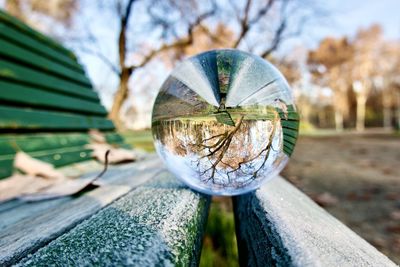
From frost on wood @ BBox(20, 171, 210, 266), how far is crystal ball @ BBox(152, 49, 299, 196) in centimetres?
16

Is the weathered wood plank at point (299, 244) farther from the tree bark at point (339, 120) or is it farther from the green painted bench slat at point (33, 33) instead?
the tree bark at point (339, 120)

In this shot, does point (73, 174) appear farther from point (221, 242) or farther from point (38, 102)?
point (221, 242)

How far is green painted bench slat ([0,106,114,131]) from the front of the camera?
67.6 inches

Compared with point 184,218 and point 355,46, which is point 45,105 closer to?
point 184,218

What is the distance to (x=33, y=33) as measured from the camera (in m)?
2.36

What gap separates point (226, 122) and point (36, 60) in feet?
6.97

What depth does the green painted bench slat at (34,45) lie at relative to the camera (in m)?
2.00

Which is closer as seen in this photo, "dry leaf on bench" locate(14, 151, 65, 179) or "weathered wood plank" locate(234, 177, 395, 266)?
"weathered wood plank" locate(234, 177, 395, 266)

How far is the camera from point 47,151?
1.92 metres

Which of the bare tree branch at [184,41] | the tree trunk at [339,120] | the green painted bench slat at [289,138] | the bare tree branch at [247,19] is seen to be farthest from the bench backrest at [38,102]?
the tree trunk at [339,120]

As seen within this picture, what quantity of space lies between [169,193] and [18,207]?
62 centimetres

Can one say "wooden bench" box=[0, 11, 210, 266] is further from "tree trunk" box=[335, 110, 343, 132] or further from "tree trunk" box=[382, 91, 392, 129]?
"tree trunk" box=[335, 110, 343, 132]

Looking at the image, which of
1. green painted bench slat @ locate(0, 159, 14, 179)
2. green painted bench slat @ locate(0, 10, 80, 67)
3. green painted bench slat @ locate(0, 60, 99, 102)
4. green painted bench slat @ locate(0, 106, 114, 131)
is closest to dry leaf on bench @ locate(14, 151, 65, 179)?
green painted bench slat @ locate(0, 159, 14, 179)

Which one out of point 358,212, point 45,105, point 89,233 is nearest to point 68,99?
point 45,105
